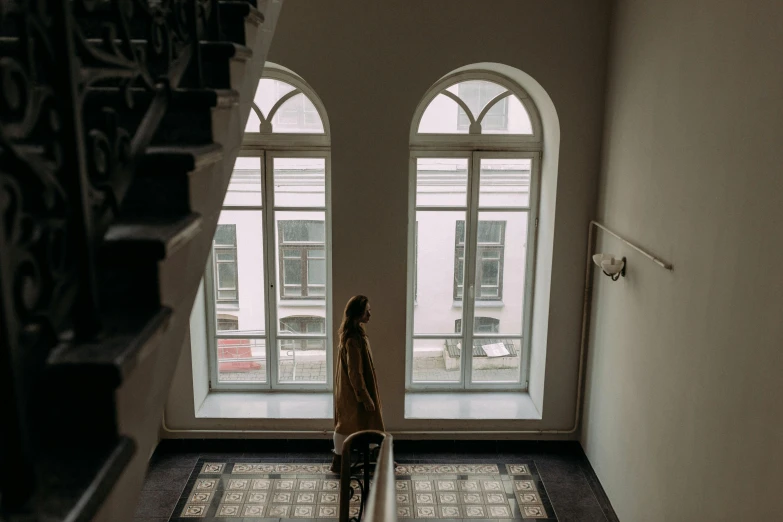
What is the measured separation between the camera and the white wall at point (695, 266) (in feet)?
10.4

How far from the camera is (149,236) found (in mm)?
1447

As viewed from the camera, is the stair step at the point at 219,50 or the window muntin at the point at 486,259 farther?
the window muntin at the point at 486,259

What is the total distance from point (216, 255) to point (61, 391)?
548 centimetres

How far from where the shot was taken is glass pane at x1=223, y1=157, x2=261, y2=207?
6.46 m

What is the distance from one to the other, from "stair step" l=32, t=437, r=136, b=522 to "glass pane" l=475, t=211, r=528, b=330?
5.56 metres

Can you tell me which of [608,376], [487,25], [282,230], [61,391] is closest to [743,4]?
[487,25]

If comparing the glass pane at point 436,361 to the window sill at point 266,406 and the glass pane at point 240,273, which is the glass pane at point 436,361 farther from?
the glass pane at point 240,273

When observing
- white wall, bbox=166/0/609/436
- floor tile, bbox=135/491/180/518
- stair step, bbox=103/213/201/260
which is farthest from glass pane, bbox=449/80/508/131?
stair step, bbox=103/213/201/260

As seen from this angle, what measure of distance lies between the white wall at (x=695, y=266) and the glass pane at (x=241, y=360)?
3.41 m

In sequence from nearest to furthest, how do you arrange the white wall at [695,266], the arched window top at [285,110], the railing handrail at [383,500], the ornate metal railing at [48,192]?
the ornate metal railing at [48,192] < the railing handrail at [383,500] < the white wall at [695,266] < the arched window top at [285,110]

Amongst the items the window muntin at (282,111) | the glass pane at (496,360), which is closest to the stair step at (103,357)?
the window muntin at (282,111)

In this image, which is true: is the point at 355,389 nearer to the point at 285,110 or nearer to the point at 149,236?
the point at 285,110

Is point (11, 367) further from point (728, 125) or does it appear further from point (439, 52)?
point (439, 52)

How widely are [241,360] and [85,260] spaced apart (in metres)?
5.87
